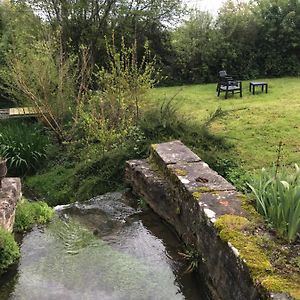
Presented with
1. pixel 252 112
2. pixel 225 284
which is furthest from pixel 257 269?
pixel 252 112

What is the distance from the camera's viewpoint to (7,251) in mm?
4922

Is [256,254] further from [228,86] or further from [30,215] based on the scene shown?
[228,86]

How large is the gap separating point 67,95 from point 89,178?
3.80 meters

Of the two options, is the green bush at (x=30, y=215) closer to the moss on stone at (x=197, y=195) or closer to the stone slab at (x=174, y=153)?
the stone slab at (x=174, y=153)

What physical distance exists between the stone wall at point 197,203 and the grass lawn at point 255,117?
2300 mm

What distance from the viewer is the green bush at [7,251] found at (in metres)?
4.84

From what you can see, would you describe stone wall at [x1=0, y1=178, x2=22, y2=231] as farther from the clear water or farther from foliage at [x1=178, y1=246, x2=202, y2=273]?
foliage at [x1=178, y1=246, x2=202, y2=273]

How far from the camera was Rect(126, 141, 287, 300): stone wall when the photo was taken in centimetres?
379

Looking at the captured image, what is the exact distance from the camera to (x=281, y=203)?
403cm

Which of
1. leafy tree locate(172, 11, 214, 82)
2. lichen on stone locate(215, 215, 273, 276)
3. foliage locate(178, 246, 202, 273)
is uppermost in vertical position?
leafy tree locate(172, 11, 214, 82)

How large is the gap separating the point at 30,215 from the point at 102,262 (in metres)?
1.89

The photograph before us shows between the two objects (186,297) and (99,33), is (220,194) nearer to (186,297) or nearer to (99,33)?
(186,297)

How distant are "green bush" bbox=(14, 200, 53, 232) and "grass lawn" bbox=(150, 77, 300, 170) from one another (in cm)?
390

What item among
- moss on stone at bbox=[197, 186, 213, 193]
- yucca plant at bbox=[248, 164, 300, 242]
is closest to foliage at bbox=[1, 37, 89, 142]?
moss on stone at bbox=[197, 186, 213, 193]
